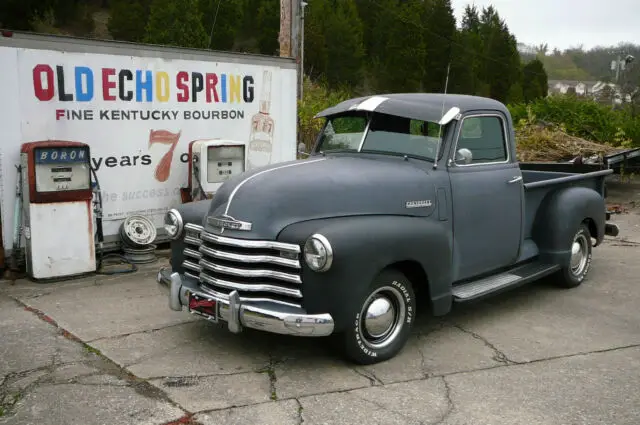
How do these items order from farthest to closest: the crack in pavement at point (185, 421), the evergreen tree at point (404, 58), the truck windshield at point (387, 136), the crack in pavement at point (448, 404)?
1. the evergreen tree at point (404, 58)
2. the truck windshield at point (387, 136)
3. the crack in pavement at point (448, 404)
4. the crack in pavement at point (185, 421)

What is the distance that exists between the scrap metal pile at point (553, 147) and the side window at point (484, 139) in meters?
7.11

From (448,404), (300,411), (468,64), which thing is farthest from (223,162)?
(468,64)

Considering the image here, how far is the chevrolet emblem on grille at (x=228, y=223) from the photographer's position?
467 cm

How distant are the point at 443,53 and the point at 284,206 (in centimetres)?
3906

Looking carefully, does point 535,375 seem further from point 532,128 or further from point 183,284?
point 532,128

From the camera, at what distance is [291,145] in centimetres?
993

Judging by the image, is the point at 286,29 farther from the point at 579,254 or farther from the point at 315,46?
the point at 315,46

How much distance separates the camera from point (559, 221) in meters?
6.64

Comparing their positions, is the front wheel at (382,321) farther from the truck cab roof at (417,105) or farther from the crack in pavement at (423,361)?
the truck cab roof at (417,105)

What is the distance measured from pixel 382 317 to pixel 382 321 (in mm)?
33

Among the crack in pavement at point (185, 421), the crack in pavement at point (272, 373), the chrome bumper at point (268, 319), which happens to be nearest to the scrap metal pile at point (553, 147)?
the crack in pavement at point (272, 373)

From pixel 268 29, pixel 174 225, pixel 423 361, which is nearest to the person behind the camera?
pixel 423 361

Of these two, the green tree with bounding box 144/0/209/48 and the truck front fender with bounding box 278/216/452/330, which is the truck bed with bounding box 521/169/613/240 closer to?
the truck front fender with bounding box 278/216/452/330

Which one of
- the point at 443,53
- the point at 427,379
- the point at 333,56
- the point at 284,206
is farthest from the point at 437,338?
the point at 443,53
